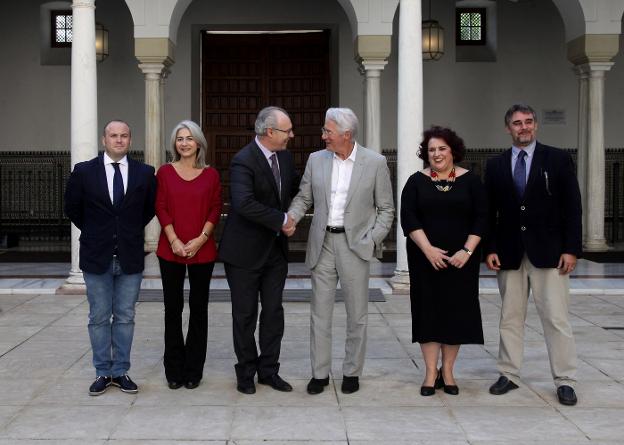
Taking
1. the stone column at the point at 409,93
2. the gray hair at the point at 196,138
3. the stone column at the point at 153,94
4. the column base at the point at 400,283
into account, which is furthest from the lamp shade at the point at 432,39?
the gray hair at the point at 196,138

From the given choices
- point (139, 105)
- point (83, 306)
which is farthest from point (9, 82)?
point (83, 306)

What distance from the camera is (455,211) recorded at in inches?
205

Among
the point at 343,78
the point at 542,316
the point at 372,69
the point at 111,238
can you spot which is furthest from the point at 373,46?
the point at 111,238

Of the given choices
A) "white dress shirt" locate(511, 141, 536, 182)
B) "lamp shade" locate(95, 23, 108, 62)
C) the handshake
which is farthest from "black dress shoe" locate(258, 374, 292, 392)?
"lamp shade" locate(95, 23, 108, 62)

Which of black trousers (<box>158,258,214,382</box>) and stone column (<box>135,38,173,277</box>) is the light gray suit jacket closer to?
black trousers (<box>158,258,214,382</box>)

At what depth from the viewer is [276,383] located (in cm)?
540

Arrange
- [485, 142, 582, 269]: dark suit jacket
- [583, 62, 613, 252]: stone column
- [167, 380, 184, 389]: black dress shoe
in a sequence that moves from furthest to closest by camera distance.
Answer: [583, 62, 613, 252]: stone column
[167, 380, 184, 389]: black dress shoe
[485, 142, 582, 269]: dark suit jacket

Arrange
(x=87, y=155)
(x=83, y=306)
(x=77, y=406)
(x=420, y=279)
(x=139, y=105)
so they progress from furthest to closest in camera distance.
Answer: (x=139, y=105), (x=87, y=155), (x=83, y=306), (x=420, y=279), (x=77, y=406)

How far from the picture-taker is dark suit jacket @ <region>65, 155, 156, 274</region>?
207 inches

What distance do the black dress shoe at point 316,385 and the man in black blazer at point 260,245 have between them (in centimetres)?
15

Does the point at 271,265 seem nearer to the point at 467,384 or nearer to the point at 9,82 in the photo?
the point at 467,384

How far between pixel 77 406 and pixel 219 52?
12.6 metres

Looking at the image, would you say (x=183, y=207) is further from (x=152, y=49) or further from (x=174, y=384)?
(x=152, y=49)

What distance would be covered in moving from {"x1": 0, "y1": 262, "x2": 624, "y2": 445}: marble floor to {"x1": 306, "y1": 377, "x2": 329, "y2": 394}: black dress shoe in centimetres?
5
